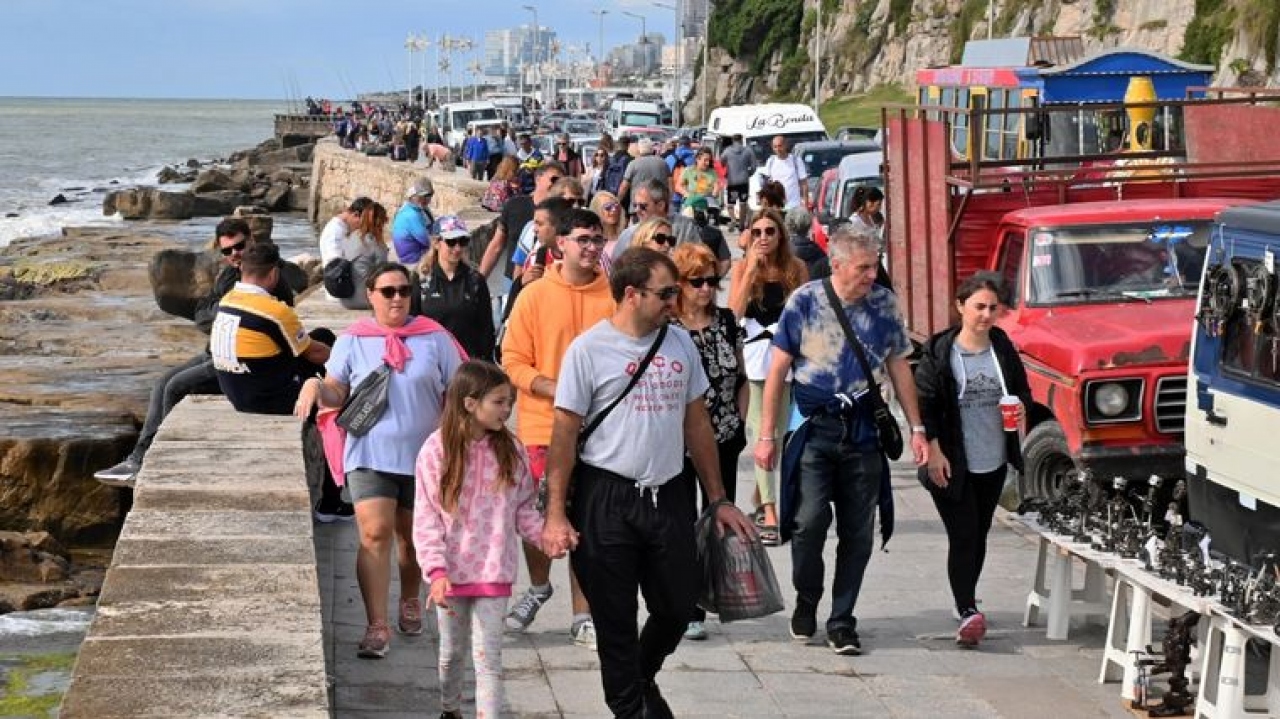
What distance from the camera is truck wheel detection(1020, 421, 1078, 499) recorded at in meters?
11.9

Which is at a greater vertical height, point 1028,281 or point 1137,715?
point 1028,281

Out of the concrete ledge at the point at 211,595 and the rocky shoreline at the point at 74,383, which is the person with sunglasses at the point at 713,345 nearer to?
the concrete ledge at the point at 211,595

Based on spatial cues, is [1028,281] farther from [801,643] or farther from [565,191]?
[801,643]

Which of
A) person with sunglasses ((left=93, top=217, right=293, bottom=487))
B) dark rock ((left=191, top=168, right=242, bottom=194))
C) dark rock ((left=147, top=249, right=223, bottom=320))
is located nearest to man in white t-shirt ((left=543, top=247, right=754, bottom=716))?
person with sunglasses ((left=93, top=217, right=293, bottom=487))

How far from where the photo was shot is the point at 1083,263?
1297 cm

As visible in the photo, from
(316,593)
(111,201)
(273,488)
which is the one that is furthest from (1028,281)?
(111,201)

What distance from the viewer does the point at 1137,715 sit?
8422 millimetres

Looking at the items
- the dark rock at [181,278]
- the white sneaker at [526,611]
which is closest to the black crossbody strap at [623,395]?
the white sneaker at [526,611]

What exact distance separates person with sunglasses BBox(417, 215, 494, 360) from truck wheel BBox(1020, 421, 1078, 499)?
3.04 metres

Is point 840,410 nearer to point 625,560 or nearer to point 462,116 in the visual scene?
point 625,560

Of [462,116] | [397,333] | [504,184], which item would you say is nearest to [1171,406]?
[397,333]

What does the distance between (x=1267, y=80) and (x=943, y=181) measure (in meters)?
30.2

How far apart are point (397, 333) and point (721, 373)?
1.50 metres

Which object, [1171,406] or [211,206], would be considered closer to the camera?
[1171,406]
